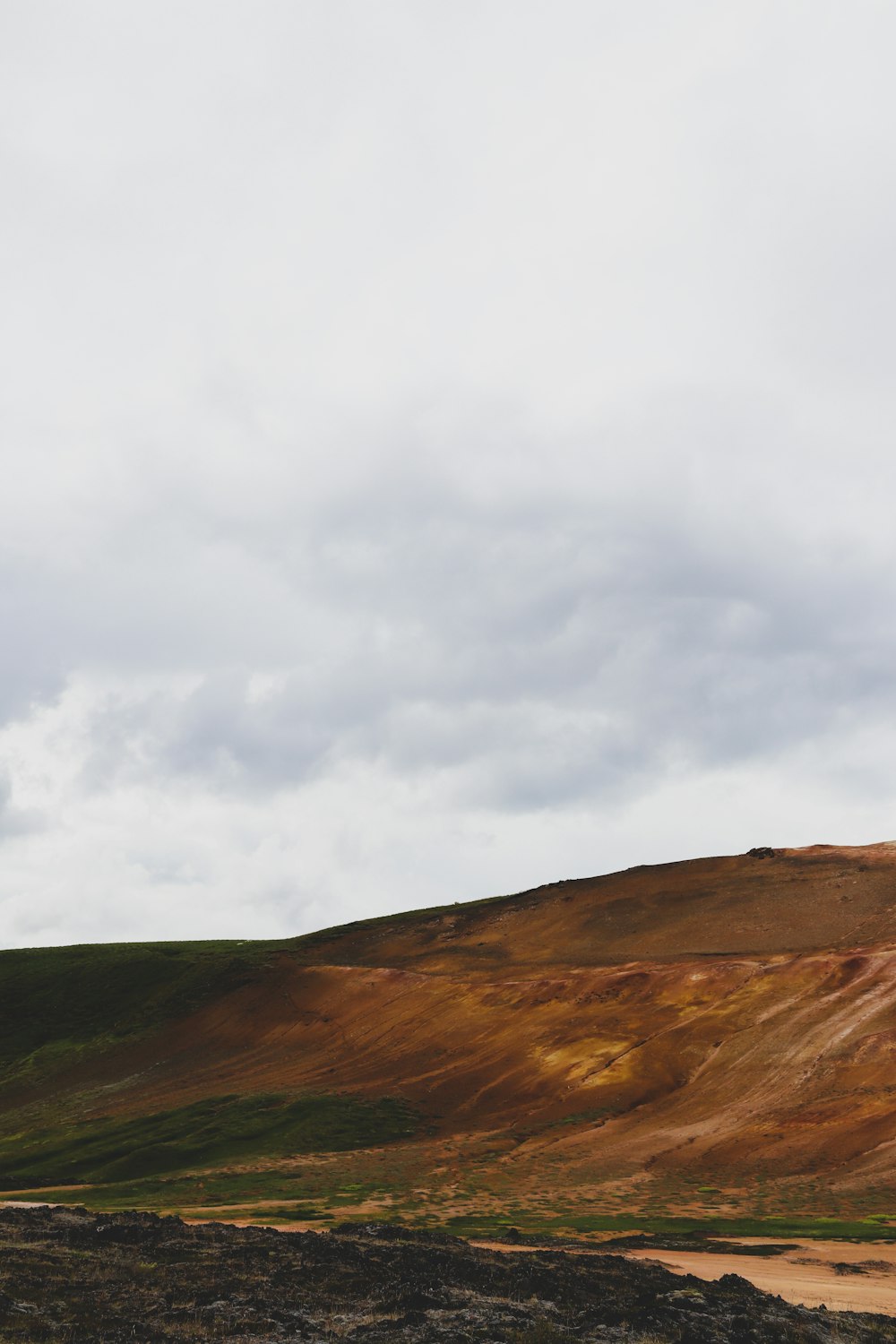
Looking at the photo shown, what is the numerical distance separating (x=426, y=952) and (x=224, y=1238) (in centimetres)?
6025

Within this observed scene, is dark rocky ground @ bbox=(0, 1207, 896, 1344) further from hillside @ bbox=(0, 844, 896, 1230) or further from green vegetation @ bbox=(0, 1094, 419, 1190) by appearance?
green vegetation @ bbox=(0, 1094, 419, 1190)

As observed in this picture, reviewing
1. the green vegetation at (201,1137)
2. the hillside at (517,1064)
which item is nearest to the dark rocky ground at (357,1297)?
the hillside at (517,1064)

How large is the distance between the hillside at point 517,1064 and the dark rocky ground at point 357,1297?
35.6ft

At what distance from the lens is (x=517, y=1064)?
185 ft

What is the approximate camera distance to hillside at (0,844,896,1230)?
132ft

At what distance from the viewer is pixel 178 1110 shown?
58.2m

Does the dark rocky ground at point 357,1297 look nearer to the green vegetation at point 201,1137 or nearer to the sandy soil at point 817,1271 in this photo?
the sandy soil at point 817,1271

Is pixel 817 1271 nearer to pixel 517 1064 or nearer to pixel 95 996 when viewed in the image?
pixel 517 1064

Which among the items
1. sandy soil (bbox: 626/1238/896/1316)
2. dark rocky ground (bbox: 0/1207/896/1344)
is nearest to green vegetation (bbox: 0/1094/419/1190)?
dark rocky ground (bbox: 0/1207/896/1344)

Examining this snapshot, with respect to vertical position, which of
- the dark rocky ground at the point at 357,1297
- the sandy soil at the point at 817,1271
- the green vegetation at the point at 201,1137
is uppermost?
the dark rocky ground at the point at 357,1297

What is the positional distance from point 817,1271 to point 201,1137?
3738cm

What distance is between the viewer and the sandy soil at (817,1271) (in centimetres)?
2139

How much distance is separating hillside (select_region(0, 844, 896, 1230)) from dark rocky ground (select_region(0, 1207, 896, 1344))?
10837 millimetres

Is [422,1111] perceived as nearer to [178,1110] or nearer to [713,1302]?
[178,1110]
